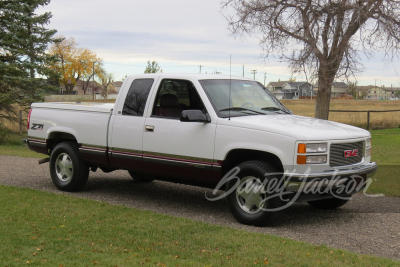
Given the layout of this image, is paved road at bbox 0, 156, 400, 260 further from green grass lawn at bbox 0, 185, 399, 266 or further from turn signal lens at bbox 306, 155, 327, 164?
turn signal lens at bbox 306, 155, 327, 164

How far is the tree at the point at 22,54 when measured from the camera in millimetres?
21938

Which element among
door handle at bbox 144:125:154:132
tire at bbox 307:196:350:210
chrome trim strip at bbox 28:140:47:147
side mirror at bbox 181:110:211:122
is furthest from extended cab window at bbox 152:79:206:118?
chrome trim strip at bbox 28:140:47:147

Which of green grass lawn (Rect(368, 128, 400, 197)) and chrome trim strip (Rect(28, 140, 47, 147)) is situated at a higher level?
chrome trim strip (Rect(28, 140, 47, 147))

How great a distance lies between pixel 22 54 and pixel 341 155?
19.0m

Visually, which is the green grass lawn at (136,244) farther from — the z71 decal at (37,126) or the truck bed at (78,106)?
the z71 decal at (37,126)

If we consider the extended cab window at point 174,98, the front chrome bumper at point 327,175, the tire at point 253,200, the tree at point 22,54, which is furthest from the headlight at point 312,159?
the tree at point 22,54

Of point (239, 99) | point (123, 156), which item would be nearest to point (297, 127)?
point (239, 99)

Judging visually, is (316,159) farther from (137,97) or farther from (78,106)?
(78,106)

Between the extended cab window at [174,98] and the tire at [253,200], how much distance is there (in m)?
1.46

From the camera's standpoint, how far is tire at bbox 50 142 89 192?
9.07m

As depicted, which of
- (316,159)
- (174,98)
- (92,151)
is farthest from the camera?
(92,151)

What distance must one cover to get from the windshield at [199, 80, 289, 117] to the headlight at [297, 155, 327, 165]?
4.44 ft

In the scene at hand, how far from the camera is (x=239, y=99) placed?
7.60m

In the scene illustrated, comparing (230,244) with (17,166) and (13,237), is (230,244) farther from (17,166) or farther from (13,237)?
(17,166)
